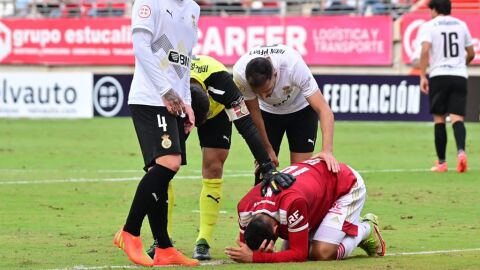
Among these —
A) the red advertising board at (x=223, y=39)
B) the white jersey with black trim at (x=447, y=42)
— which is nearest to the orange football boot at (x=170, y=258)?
the white jersey with black trim at (x=447, y=42)

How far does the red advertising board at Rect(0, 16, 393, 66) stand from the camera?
3288 cm

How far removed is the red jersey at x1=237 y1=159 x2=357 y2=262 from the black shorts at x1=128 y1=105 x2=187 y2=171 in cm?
74

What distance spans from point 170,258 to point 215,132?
5.15ft

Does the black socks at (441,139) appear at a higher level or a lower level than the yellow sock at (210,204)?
lower

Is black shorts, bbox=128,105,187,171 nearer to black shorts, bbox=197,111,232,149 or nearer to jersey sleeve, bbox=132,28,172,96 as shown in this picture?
jersey sleeve, bbox=132,28,172,96

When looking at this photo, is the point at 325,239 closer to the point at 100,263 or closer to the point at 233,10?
the point at 100,263

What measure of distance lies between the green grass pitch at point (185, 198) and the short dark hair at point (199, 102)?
1156mm

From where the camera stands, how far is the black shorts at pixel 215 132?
9.83m

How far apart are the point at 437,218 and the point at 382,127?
14.6 m

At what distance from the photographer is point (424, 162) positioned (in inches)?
720

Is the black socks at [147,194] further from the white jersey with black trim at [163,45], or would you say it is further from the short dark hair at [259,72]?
the short dark hair at [259,72]

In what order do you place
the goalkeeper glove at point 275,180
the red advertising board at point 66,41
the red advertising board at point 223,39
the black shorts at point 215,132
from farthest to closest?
1. the red advertising board at point 66,41
2. the red advertising board at point 223,39
3. the black shorts at point 215,132
4. the goalkeeper glove at point 275,180

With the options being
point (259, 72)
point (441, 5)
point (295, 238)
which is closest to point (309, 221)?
point (295, 238)

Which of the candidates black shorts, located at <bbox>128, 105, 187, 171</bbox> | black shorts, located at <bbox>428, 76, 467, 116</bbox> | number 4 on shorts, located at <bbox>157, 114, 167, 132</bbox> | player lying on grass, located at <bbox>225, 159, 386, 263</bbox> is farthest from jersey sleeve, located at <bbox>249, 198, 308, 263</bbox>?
black shorts, located at <bbox>428, 76, 467, 116</bbox>
